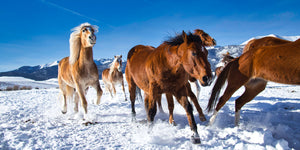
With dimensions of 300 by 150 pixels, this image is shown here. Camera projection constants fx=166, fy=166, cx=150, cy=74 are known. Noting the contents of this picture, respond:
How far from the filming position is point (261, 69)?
304 cm

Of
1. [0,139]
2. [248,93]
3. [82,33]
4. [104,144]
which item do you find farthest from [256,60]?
[0,139]

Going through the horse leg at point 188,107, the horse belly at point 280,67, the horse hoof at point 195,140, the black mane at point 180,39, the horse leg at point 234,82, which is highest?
the black mane at point 180,39

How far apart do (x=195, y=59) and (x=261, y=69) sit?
168 cm

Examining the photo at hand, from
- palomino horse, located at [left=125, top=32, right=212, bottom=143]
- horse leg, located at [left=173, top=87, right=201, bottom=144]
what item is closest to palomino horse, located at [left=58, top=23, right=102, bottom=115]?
palomino horse, located at [left=125, top=32, right=212, bottom=143]

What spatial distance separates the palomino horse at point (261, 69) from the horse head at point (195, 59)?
1.48 meters

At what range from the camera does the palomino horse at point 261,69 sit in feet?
9.11

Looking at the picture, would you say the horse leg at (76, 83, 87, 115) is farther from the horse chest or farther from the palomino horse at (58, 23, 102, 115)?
the horse chest

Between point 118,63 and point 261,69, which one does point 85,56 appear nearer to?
point 261,69

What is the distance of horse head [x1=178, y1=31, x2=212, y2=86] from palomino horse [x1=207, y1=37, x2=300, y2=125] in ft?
4.86

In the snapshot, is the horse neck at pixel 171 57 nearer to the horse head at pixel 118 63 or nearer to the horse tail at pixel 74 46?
the horse tail at pixel 74 46

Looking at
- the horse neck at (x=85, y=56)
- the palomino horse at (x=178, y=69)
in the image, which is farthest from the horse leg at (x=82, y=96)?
the palomino horse at (x=178, y=69)

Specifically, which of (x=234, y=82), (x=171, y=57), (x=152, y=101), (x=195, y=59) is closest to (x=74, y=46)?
(x=152, y=101)

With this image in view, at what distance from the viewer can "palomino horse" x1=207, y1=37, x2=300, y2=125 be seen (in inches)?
109

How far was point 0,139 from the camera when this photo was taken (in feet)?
9.20
